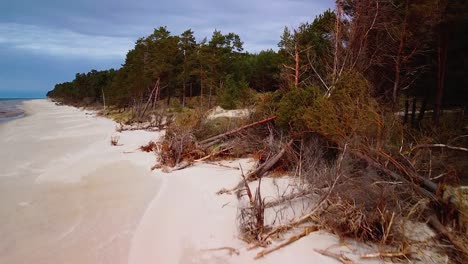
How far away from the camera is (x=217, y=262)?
18.4 ft

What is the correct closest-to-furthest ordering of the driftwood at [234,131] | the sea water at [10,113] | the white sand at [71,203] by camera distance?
the white sand at [71,203]
the driftwood at [234,131]
the sea water at [10,113]

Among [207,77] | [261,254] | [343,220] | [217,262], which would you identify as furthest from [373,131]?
[207,77]

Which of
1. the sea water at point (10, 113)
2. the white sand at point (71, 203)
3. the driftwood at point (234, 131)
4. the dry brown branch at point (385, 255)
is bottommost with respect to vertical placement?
the sea water at point (10, 113)

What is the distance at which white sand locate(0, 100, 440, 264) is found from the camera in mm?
5891

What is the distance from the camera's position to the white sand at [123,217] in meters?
5.89

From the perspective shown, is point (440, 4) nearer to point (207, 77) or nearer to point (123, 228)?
point (123, 228)

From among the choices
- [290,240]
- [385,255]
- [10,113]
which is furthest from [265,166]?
[10,113]

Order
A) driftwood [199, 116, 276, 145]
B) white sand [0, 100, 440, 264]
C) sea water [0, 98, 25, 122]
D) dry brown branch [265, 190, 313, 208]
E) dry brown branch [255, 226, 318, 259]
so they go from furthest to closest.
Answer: sea water [0, 98, 25, 122] < driftwood [199, 116, 276, 145] < dry brown branch [265, 190, 313, 208] < white sand [0, 100, 440, 264] < dry brown branch [255, 226, 318, 259]

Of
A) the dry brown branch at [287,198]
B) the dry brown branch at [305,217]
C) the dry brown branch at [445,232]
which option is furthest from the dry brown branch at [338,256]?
the dry brown branch at [287,198]

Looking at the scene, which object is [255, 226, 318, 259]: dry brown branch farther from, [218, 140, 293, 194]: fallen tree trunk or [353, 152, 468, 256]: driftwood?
[218, 140, 293, 194]: fallen tree trunk

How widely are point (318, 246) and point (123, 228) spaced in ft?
13.7

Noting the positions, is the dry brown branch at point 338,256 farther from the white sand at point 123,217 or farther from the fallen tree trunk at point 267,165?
the fallen tree trunk at point 267,165

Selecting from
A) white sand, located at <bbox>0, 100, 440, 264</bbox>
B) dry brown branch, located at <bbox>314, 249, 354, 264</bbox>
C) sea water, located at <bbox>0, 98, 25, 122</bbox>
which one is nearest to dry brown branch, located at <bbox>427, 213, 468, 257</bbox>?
white sand, located at <bbox>0, 100, 440, 264</bbox>

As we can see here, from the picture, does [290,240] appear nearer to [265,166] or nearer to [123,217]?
[123,217]
